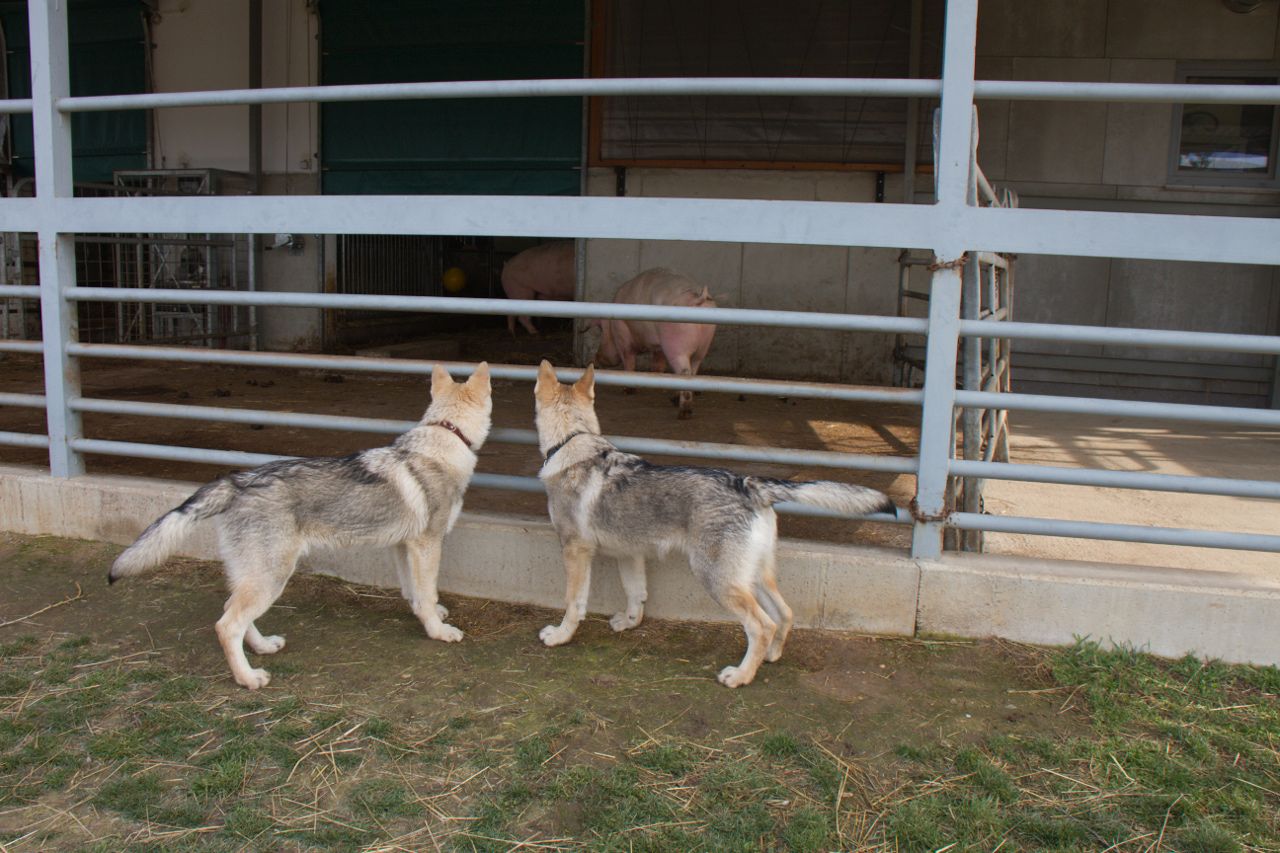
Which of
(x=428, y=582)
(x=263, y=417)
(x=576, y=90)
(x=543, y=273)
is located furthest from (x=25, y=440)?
(x=543, y=273)

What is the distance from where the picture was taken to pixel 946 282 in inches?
143

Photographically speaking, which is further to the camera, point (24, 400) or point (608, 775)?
point (24, 400)

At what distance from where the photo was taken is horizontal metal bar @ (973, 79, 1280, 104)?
11.2 ft

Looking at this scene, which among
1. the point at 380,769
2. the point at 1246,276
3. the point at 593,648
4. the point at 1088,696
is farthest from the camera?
the point at 1246,276

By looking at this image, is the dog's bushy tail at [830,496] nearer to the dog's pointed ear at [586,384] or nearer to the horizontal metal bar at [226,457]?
the horizontal metal bar at [226,457]

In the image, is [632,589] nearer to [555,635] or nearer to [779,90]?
[555,635]

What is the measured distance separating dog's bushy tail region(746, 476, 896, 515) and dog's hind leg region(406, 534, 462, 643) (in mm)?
1320

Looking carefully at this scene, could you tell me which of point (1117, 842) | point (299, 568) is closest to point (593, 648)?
point (299, 568)

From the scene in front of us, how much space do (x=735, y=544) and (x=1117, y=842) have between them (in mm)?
1420

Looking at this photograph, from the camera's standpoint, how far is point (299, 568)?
178 inches

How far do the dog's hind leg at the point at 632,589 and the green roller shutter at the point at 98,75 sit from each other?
36.4 feet

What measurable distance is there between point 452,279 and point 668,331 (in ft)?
21.9

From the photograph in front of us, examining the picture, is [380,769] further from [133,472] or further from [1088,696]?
[133,472]

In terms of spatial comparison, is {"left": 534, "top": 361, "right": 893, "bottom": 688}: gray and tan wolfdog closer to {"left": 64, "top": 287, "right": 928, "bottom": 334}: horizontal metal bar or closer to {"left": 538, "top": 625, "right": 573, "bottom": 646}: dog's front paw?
{"left": 538, "top": 625, "right": 573, "bottom": 646}: dog's front paw
